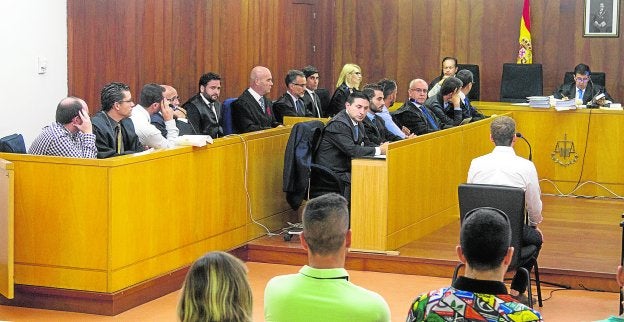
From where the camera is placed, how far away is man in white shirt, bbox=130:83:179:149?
8.41 metres

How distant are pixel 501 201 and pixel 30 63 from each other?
476 centimetres

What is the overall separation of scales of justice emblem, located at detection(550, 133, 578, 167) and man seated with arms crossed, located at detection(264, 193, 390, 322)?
8762mm

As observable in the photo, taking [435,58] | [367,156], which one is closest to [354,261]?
[367,156]

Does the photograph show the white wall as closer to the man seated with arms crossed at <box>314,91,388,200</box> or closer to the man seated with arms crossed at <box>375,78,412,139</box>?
the man seated with arms crossed at <box>314,91,388,200</box>

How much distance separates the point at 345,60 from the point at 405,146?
744 centimetres

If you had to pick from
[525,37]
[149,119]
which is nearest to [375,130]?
[149,119]

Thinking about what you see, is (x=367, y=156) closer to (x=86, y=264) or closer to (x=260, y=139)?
(x=260, y=139)

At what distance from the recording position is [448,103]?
11.7 meters

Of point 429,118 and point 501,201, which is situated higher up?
point 429,118

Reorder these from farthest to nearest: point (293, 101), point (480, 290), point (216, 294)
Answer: point (293, 101), point (480, 290), point (216, 294)

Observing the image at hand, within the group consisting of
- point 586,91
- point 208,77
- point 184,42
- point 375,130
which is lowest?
point 375,130

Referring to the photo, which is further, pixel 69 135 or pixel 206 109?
A: pixel 206 109

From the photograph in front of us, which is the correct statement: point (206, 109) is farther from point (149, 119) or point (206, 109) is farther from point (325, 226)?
point (325, 226)

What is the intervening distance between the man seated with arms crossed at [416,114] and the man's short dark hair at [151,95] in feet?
10.0
